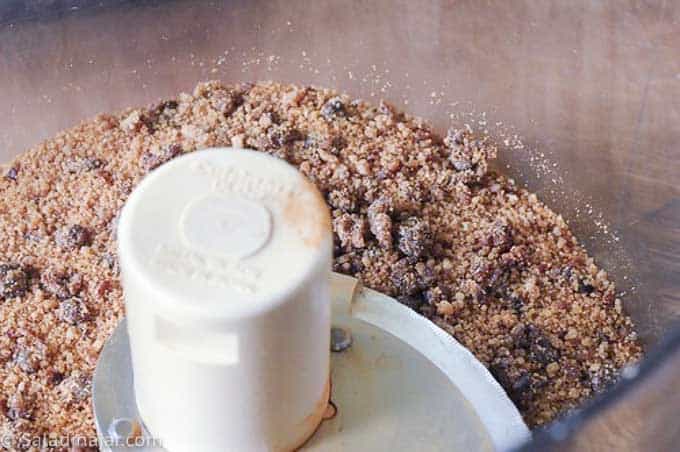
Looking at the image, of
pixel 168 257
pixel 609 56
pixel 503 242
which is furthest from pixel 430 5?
pixel 168 257

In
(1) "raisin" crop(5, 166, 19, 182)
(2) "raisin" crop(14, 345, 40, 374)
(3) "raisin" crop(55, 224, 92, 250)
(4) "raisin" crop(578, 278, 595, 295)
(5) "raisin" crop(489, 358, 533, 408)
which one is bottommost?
(5) "raisin" crop(489, 358, 533, 408)

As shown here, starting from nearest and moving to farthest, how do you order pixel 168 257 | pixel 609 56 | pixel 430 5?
1. pixel 168 257
2. pixel 609 56
3. pixel 430 5

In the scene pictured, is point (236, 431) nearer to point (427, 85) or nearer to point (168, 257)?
point (168, 257)

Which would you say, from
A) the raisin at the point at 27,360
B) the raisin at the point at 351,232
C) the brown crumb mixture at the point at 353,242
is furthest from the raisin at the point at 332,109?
the raisin at the point at 27,360

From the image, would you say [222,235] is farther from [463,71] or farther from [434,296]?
[463,71]

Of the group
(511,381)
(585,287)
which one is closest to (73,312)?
(511,381)

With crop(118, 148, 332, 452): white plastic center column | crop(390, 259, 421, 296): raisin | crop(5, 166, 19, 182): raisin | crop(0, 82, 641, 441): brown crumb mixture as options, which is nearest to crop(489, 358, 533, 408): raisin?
crop(0, 82, 641, 441): brown crumb mixture

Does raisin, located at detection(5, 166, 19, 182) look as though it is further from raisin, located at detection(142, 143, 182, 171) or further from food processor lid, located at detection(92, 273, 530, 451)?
food processor lid, located at detection(92, 273, 530, 451)

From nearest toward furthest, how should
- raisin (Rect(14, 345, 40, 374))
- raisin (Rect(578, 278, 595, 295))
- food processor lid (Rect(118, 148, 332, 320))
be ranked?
food processor lid (Rect(118, 148, 332, 320))
raisin (Rect(14, 345, 40, 374))
raisin (Rect(578, 278, 595, 295))
